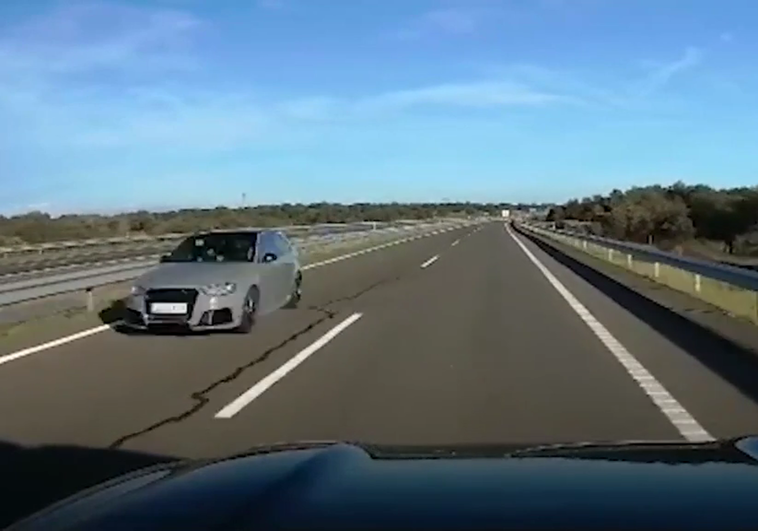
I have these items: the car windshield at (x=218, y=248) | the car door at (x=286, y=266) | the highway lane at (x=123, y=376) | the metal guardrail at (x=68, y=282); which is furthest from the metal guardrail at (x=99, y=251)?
the highway lane at (x=123, y=376)

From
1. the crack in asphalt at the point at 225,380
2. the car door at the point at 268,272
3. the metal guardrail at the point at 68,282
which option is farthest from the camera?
the car door at the point at 268,272

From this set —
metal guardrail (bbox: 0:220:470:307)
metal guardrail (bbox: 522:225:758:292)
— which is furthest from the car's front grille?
metal guardrail (bbox: 522:225:758:292)

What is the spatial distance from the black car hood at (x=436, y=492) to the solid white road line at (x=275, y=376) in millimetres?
6015

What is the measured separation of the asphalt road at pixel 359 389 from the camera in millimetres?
9016

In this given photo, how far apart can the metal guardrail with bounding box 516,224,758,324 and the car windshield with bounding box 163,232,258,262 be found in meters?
7.41

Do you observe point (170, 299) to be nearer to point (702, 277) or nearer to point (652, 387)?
point (652, 387)

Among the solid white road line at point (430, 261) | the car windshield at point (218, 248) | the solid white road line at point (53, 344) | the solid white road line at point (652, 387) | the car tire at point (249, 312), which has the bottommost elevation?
the solid white road line at point (430, 261)

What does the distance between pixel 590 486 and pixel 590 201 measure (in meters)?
153

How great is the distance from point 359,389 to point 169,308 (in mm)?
5725

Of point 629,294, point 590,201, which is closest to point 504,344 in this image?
point 629,294

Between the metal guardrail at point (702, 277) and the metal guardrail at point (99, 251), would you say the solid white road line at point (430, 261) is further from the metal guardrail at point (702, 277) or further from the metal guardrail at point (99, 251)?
the metal guardrail at point (702, 277)

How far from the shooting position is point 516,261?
41.5 metres

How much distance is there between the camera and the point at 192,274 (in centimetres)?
1717

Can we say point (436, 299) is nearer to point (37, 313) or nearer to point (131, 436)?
point (37, 313)
